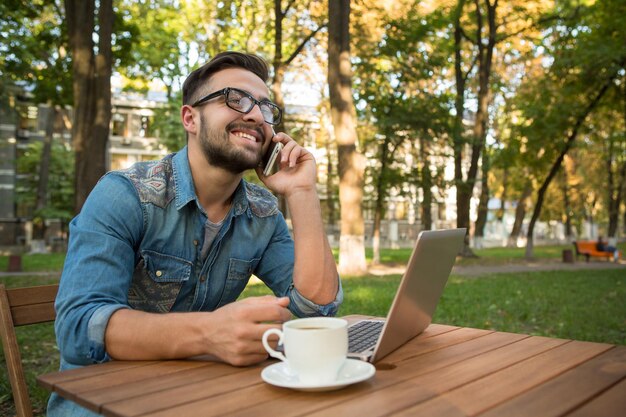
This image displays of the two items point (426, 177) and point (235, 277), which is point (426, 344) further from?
point (426, 177)

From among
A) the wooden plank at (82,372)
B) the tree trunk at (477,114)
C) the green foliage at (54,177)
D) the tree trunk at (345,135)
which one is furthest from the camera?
the green foliage at (54,177)

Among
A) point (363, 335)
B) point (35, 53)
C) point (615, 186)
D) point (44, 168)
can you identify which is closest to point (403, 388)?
point (363, 335)

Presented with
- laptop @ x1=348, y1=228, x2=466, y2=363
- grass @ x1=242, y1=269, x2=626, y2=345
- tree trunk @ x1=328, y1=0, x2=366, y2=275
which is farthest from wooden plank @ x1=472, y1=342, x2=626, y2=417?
tree trunk @ x1=328, y1=0, x2=366, y2=275

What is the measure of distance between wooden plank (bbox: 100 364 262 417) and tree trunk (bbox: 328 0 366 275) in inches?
473

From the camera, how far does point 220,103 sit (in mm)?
2408

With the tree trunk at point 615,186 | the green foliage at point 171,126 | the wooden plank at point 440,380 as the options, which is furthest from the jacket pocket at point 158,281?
the tree trunk at point 615,186

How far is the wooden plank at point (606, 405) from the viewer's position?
1.29 m

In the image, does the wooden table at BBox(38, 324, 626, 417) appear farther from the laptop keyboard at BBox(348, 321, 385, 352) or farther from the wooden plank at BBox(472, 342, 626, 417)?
the laptop keyboard at BBox(348, 321, 385, 352)

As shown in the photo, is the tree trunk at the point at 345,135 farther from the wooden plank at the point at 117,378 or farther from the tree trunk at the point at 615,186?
the tree trunk at the point at 615,186

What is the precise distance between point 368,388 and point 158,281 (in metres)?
1.09

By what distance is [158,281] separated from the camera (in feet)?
7.45

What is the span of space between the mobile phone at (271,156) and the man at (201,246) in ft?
0.12

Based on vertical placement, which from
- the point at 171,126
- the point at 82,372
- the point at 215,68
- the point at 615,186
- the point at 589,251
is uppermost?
the point at 171,126

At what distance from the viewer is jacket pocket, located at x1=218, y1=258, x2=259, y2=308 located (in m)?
2.44
